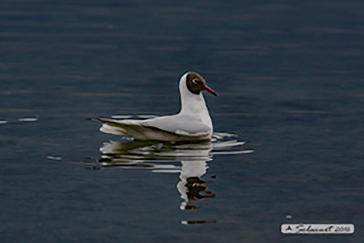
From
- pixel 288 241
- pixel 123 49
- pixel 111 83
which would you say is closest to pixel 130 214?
pixel 288 241

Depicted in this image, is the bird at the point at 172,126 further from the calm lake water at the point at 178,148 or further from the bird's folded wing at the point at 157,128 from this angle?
the calm lake water at the point at 178,148

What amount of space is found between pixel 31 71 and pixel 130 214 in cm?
1599

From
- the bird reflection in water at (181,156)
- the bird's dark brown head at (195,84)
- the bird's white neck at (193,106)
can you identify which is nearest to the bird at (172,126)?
the bird's white neck at (193,106)

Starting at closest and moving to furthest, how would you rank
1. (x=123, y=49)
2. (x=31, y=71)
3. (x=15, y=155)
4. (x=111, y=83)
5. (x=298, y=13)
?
1. (x=15, y=155)
2. (x=111, y=83)
3. (x=31, y=71)
4. (x=123, y=49)
5. (x=298, y=13)

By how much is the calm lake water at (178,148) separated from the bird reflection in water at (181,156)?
0.12 ft

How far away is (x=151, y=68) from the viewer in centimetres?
2959

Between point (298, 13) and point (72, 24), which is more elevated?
point (298, 13)

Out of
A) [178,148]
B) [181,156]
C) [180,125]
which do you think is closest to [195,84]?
[180,125]

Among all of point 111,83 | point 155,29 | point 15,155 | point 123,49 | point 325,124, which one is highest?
point 155,29

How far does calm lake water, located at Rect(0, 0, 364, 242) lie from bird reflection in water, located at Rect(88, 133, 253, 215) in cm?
4

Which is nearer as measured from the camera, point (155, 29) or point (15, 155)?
point (15, 155)

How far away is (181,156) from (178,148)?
25.8 inches

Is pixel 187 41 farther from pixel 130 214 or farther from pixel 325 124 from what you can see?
pixel 130 214

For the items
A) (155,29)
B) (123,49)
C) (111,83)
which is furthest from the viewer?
(155,29)
